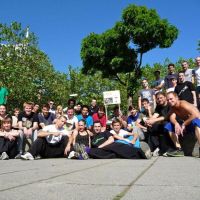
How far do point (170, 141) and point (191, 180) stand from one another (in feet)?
15.9

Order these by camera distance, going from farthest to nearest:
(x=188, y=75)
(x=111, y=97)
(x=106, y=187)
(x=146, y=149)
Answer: (x=111, y=97) → (x=188, y=75) → (x=146, y=149) → (x=106, y=187)

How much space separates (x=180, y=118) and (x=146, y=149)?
45.6 inches

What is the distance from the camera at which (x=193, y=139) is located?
8867 millimetres

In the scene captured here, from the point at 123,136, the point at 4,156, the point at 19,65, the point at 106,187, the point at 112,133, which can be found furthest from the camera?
the point at 19,65

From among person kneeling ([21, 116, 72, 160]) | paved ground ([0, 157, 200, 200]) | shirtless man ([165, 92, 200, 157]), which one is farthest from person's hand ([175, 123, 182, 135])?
paved ground ([0, 157, 200, 200])

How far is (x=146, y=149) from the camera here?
8891 millimetres

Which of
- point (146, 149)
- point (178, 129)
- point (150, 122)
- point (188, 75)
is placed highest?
point (188, 75)

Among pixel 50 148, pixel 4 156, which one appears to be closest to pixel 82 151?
pixel 50 148

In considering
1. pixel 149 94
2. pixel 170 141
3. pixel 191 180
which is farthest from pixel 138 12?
pixel 191 180

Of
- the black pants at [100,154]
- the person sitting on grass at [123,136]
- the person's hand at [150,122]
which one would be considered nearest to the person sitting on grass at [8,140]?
the black pants at [100,154]

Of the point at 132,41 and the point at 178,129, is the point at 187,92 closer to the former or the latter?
the point at 178,129

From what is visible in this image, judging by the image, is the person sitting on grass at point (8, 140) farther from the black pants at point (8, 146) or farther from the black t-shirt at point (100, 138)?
the black t-shirt at point (100, 138)

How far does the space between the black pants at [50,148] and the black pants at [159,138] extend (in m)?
2.28

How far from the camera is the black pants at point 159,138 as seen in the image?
9.05 m
